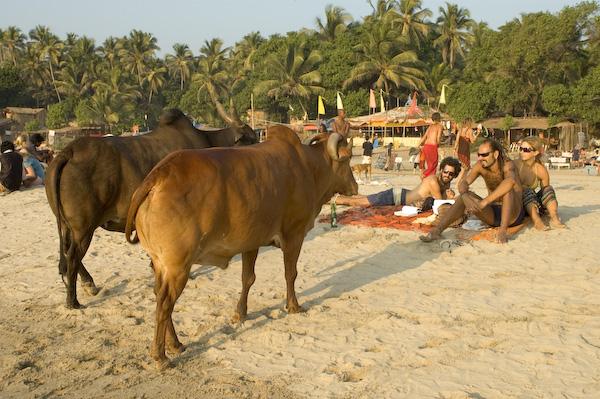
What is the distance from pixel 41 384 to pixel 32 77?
78.9 metres

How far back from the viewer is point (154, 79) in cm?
7388

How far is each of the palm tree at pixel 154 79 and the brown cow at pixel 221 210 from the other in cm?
7119

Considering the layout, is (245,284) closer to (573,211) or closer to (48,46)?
(573,211)

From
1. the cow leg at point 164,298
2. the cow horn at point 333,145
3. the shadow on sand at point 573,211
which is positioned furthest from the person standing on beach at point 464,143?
the cow leg at point 164,298

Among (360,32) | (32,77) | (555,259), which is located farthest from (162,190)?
(32,77)

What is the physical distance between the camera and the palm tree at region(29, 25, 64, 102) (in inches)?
2936

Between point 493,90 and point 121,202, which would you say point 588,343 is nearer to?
point 121,202

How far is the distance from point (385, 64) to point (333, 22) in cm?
1130

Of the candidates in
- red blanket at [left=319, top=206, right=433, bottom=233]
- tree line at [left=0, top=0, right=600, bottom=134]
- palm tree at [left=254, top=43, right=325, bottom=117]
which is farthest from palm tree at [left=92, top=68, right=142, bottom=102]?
red blanket at [left=319, top=206, right=433, bottom=233]

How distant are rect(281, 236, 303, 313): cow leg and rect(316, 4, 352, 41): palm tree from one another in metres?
58.5

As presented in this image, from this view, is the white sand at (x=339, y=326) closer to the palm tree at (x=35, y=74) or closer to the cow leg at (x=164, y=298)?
the cow leg at (x=164, y=298)

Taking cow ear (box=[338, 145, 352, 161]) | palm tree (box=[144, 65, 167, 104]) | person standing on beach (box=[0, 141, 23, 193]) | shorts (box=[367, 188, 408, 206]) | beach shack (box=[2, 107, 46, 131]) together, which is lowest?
shorts (box=[367, 188, 408, 206])

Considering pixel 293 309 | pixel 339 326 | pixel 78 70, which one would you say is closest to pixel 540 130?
pixel 293 309

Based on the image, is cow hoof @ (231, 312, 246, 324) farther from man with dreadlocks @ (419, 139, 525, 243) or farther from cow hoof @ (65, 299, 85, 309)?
man with dreadlocks @ (419, 139, 525, 243)
